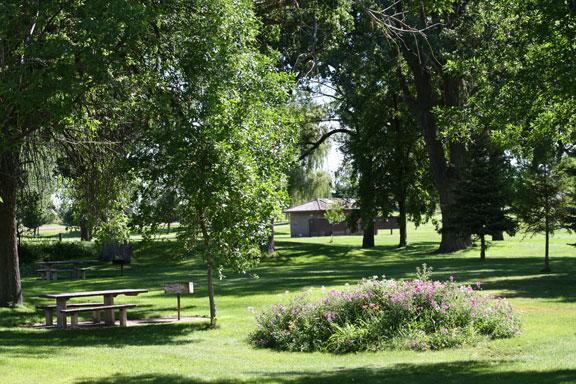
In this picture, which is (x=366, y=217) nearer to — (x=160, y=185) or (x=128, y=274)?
(x=128, y=274)

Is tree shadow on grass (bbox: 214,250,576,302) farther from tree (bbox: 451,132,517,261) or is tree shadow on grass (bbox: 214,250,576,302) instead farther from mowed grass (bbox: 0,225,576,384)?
tree (bbox: 451,132,517,261)

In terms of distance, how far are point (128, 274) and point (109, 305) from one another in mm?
18616

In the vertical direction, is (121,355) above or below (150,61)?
below

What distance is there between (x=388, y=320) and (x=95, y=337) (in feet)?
20.9

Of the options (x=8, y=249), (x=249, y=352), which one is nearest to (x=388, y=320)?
(x=249, y=352)

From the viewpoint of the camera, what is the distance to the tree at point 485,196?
34.1 metres

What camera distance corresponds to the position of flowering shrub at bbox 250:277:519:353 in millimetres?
14867

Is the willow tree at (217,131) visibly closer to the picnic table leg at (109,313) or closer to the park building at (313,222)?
the picnic table leg at (109,313)

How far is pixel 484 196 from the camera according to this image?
34.1 m

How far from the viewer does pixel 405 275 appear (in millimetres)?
28594

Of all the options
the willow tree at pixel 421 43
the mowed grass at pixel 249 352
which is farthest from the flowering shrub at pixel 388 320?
the willow tree at pixel 421 43

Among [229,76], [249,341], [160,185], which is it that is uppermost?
[229,76]

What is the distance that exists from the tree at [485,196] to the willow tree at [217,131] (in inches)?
717

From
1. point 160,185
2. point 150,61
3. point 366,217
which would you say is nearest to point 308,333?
point 160,185
